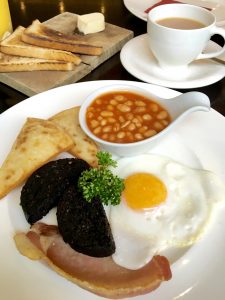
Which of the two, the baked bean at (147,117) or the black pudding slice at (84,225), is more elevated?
the baked bean at (147,117)

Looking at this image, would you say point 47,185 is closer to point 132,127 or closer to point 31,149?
point 31,149

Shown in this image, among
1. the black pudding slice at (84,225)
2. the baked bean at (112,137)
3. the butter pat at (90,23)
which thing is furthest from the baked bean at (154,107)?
the butter pat at (90,23)

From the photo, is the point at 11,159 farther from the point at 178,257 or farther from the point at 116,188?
the point at 178,257

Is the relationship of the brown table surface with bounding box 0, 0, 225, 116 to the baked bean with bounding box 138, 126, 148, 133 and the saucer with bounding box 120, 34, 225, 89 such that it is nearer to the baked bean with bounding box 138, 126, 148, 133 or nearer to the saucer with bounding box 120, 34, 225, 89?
the saucer with bounding box 120, 34, 225, 89

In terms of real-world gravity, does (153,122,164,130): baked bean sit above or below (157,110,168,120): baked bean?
below

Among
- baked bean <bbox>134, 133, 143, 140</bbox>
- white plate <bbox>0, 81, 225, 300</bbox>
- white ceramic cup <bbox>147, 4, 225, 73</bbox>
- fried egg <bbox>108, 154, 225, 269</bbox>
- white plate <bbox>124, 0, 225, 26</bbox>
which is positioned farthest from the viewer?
white plate <bbox>124, 0, 225, 26</bbox>

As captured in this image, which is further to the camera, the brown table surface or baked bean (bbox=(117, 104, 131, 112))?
the brown table surface

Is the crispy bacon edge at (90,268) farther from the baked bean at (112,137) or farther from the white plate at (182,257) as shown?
the baked bean at (112,137)

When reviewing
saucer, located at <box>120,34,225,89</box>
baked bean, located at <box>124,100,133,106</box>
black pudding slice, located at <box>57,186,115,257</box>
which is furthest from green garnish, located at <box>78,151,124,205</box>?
saucer, located at <box>120,34,225,89</box>
